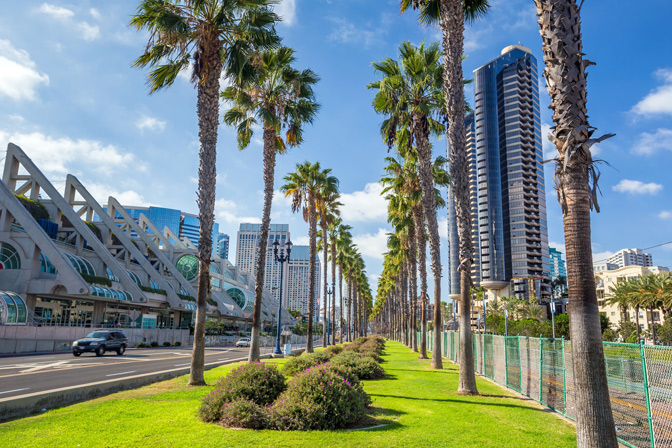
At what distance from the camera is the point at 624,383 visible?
821 centimetres

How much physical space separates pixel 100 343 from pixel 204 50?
2171 centimetres

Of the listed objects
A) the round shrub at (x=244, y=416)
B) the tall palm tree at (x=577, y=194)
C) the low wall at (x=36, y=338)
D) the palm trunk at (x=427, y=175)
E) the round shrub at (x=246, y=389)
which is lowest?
the low wall at (x=36, y=338)

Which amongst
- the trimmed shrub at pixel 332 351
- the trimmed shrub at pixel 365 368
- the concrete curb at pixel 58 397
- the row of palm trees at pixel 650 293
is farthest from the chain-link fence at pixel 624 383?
the row of palm trees at pixel 650 293

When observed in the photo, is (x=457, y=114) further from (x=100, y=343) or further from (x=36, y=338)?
(x=36, y=338)

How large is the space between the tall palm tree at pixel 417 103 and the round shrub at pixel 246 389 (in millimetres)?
13957

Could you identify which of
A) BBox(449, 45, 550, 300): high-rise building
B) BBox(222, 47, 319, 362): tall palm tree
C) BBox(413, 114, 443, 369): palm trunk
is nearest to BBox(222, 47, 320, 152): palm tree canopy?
BBox(222, 47, 319, 362): tall palm tree

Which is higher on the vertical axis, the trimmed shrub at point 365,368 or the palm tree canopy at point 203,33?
the palm tree canopy at point 203,33

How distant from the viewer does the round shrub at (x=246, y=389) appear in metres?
9.00

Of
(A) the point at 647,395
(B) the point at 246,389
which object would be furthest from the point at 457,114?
(B) the point at 246,389

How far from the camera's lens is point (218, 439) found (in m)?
7.41

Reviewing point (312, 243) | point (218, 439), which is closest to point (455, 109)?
point (218, 439)

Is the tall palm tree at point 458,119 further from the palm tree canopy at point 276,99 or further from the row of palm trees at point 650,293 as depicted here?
the row of palm trees at point 650,293

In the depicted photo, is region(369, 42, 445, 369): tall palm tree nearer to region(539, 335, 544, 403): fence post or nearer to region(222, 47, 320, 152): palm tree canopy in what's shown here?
region(222, 47, 320, 152): palm tree canopy

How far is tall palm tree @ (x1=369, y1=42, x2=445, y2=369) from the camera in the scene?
71.3 ft
